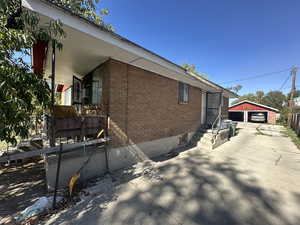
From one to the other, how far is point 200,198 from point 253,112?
27770 millimetres

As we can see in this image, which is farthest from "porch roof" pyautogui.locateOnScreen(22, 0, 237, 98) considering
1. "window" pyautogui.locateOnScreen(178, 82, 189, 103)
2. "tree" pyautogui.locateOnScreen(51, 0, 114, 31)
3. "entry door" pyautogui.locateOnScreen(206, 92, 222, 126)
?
"entry door" pyautogui.locateOnScreen(206, 92, 222, 126)

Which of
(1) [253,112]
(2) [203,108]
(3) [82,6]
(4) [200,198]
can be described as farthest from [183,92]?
(1) [253,112]

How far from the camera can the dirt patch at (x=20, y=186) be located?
9.86ft

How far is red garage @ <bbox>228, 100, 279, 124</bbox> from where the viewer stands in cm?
2283

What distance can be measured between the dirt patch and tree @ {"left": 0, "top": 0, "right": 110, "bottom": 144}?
195 centimetres

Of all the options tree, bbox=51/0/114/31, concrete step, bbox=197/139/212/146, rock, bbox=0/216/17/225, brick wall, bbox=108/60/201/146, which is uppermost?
tree, bbox=51/0/114/31

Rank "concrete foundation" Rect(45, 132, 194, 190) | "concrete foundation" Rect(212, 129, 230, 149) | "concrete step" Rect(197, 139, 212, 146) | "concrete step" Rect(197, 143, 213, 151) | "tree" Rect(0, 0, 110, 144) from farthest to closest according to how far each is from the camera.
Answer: "concrete foundation" Rect(212, 129, 230, 149) < "concrete step" Rect(197, 139, 212, 146) < "concrete step" Rect(197, 143, 213, 151) < "concrete foundation" Rect(45, 132, 194, 190) < "tree" Rect(0, 0, 110, 144)

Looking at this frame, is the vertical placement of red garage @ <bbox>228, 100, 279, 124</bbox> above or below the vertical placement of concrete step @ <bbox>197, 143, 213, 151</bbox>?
above

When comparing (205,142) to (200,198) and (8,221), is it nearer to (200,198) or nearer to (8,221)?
(200,198)

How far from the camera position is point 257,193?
129 inches

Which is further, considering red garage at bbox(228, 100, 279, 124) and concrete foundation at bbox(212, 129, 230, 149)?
red garage at bbox(228, 100, 279, 124)

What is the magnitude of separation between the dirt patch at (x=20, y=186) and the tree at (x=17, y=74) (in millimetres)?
1954

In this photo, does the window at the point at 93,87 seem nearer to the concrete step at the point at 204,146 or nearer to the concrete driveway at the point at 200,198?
the concrete driveway at the point at 200,198

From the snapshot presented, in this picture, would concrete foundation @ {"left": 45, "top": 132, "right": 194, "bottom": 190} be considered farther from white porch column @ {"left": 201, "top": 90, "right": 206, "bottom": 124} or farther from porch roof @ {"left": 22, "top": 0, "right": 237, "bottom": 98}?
white porch column @ {"left": 201, "top": 90, "right": 206, "bottom": 124}
